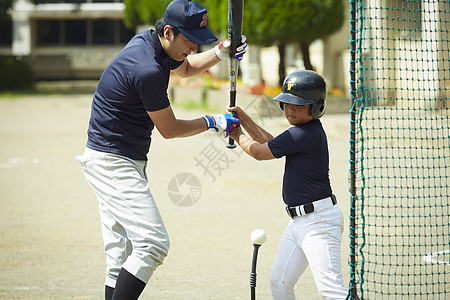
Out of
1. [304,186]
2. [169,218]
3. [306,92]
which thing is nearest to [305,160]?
[304,186]

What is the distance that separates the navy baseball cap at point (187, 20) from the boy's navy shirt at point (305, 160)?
787 mm

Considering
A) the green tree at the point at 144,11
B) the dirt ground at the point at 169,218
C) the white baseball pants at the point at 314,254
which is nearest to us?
the white baseball pants at the point at 314,254

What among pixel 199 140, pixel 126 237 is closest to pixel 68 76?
pixel 199 140

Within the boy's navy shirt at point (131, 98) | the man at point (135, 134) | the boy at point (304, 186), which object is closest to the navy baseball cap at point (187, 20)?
the man at point (135, 134)

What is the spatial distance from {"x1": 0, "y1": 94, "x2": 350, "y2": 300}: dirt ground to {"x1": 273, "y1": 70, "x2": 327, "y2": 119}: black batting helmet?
159 cm

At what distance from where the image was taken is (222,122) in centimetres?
404

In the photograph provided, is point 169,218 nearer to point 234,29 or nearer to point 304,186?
point 234,29

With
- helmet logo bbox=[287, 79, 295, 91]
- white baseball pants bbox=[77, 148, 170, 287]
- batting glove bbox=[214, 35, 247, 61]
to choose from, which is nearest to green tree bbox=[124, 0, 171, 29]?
batting glove bbox=[214, 35, 247, 61]

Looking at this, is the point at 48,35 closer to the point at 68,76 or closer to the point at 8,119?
the point at 68,76

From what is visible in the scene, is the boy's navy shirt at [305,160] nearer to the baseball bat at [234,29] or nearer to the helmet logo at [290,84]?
the helmet logo at [290,84]

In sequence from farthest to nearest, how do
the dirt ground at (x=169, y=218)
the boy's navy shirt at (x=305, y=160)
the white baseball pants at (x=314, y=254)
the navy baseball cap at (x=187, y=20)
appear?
the dirt ground at (x=169, y=218)
the navy baseball cap at (x=187, y=20)
the boy's navy shirt at (x=305, y=160)
the white baseball pants at (x=314, y=254)

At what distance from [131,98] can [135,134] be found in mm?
241

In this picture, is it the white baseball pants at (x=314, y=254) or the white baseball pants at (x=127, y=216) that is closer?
the white baseball pants at (x=314, y=254)

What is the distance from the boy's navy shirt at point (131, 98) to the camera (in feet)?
12.0
